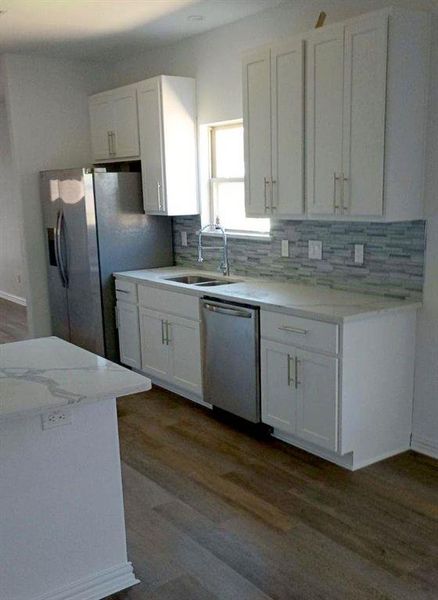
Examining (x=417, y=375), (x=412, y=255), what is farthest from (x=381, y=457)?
(x=412, y=255)

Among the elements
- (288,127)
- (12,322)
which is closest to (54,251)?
(12,322)

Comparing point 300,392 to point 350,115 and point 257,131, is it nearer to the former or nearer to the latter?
point 350,115

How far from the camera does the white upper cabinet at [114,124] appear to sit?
500cm

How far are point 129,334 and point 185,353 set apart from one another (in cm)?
77

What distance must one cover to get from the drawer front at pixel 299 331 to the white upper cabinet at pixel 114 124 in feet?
7.22

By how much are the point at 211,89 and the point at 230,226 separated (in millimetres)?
1043

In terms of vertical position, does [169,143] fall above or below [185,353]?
above

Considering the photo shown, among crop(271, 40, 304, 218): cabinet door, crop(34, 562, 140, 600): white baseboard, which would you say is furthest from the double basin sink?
crop(34, 562, 140, 600): white baseboard

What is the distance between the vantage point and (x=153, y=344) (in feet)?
15.2

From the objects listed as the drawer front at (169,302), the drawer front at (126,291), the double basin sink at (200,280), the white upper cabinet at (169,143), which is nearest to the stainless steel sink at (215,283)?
the double basin sink at (200,280)

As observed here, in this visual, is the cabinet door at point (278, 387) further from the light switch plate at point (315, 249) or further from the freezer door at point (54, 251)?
the freezer door at point (54, 251)

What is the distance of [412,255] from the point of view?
3.38m

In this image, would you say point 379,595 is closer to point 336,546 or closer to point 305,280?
point 336,546

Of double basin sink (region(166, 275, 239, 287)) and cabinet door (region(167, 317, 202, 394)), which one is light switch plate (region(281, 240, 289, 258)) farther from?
cabinet door (region(167, 317, 202, 394))
